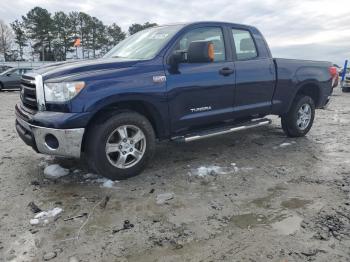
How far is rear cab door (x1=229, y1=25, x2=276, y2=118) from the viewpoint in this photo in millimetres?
5273

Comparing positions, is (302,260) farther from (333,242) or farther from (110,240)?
(110,240)

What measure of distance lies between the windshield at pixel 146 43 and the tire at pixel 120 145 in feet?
2.92

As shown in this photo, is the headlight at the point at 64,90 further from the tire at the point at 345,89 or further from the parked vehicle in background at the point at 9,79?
the parked vehicle in background at the point at 9,79

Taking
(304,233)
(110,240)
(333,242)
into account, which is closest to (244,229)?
(304,233)

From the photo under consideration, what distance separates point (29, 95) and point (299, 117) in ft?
15.0

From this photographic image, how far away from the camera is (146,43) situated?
495cm

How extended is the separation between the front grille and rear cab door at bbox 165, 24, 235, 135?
1575mm

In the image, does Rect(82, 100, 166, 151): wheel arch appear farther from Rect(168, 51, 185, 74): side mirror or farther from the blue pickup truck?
Rect(168, 51, 185, 74): side mirror

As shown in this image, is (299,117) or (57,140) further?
(299,117)

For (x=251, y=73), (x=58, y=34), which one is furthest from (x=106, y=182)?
(x=58, y=34)

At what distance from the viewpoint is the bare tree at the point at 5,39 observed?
197 ft

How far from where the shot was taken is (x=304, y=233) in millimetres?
3074

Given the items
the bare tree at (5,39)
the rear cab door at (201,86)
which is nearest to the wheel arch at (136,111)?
the rear cab door at (201,86)

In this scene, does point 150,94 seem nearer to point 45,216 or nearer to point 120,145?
point 120,145
